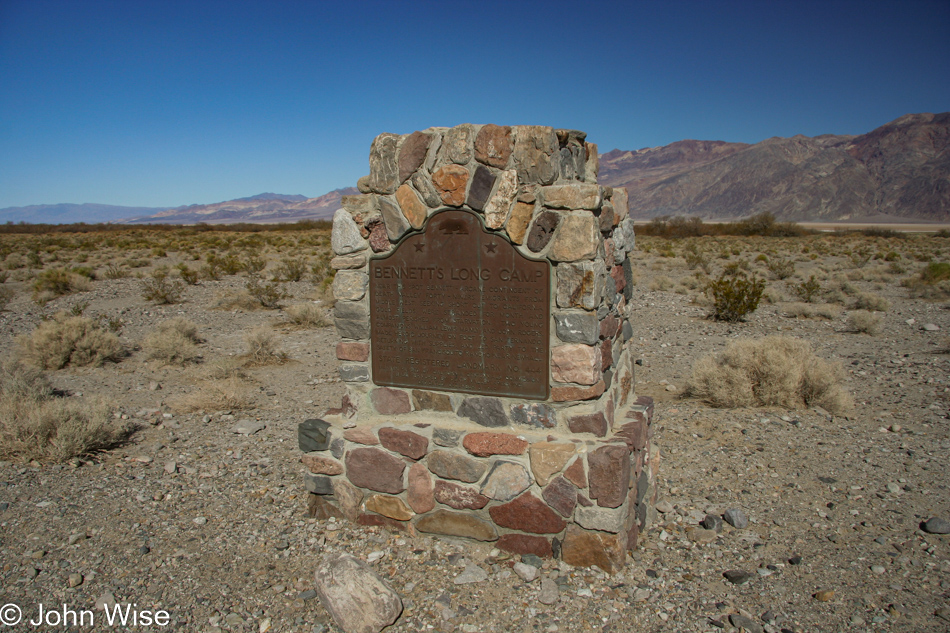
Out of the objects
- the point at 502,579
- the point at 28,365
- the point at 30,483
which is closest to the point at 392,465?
the point at 502,579

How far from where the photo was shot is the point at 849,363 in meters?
7.05

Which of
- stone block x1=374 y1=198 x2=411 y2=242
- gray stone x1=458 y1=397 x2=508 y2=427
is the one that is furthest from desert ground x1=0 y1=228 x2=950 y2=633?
stone block x1=374 y1=198 x2=411 y2=242

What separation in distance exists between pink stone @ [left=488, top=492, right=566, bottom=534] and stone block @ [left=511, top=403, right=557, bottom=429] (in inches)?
15.1

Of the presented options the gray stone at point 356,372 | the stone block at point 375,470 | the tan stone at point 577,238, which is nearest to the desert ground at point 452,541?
the stone block at point 375,470

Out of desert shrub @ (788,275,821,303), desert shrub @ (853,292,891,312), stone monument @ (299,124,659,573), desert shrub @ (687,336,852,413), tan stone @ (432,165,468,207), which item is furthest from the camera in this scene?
desert shrub @ (788,275,821,303)

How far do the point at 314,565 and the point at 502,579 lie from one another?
1024 mm

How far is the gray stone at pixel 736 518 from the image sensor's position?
3.45 meters

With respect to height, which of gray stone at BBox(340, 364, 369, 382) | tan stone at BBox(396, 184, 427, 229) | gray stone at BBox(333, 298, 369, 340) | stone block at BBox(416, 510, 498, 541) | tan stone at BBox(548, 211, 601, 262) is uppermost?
tan stone at BBox(396, 184, 427, 229)

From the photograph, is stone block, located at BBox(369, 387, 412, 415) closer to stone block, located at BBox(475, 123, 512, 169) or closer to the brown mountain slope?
stone block, located at BBox(475, 123, 512, 169)

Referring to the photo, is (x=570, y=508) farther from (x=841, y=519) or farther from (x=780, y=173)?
(x=780, y=173)

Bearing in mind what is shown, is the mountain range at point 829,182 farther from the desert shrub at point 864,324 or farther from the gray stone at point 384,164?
the gray stone at point 384,164

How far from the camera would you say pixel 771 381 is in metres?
5.44

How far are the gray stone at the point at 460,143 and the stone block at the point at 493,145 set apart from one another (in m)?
0.04

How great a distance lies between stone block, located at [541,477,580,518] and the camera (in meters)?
3.05
